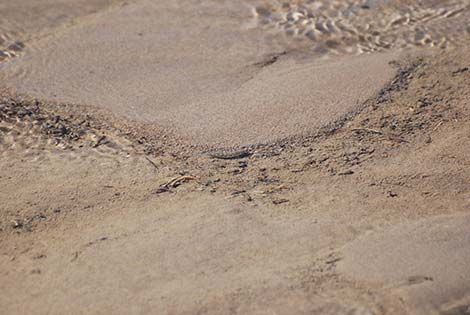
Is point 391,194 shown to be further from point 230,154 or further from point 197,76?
point 197,76

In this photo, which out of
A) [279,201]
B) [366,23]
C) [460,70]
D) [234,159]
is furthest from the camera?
[366,23]

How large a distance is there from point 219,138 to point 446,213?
1325mm

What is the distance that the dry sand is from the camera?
2803 mm

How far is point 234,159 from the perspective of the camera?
11.8ft

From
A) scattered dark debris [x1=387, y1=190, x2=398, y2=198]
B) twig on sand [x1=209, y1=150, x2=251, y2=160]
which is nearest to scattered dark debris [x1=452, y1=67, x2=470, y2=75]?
scattered dark debris [x1=387, y1=190, x2=398, y2=198]

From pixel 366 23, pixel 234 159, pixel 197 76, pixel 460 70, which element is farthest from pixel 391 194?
pixel 366 23

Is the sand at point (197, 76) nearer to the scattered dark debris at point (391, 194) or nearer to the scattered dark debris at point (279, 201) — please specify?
the scattered dark debris at point (279, 201)

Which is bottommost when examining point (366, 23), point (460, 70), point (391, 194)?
point (391, 194)

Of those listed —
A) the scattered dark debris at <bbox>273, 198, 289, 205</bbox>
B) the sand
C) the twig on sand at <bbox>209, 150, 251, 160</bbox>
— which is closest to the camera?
the scattered dark debris at <bbox>273, 198, 289, 205</bbox>

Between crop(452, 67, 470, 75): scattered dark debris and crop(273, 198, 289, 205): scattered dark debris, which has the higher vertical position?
crop(452, 67, 470, 75): scattered dark debris

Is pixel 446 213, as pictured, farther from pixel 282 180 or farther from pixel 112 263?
pixel 112 263

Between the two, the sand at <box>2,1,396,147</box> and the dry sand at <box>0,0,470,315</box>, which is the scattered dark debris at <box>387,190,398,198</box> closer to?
the dry sand at <box>0,0,470,315</box>

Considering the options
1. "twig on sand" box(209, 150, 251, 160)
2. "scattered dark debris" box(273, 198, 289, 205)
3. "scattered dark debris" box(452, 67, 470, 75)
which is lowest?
"scattered dark debris" box(273, 198, 289, 205)

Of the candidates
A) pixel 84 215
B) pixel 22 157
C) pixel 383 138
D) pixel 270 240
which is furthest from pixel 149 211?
pixel 383 138
